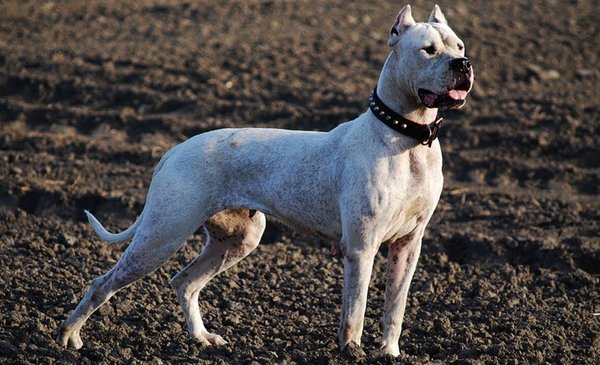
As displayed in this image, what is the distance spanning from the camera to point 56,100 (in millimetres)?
13352

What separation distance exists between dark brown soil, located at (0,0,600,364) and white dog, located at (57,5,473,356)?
1.46 ft

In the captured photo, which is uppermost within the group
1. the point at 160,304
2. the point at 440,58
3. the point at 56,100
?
the point at 440,58

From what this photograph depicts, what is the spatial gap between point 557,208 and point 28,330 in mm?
5391

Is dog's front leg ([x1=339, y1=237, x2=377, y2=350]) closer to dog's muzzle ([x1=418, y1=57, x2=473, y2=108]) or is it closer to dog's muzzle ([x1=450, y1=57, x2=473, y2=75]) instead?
dog's muzzle ([x1=418, y1=57, x2=473, y2=108])

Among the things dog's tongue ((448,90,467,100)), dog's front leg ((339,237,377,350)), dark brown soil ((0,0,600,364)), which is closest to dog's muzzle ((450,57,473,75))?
dog's tongue ((448,90,467,100))

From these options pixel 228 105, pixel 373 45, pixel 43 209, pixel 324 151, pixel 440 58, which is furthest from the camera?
pixel 373 45

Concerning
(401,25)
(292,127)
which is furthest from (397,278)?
(292,127)

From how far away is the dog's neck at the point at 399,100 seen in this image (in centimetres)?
612

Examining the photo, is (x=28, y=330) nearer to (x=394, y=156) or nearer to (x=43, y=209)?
(x=394, y=156)

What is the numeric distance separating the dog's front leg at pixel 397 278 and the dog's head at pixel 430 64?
91 centimetres

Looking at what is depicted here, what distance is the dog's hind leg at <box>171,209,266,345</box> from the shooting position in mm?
6992

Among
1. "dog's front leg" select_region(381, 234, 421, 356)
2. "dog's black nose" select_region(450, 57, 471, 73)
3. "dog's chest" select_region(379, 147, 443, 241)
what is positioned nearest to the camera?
"dog's black nose" select_region(450, 57, 471, 73)

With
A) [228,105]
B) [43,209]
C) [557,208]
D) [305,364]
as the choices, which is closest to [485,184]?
[557,208]

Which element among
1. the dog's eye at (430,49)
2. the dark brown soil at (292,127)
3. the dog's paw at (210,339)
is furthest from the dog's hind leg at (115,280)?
the dog's eye at (430,49)
